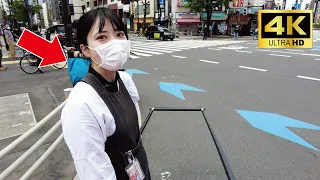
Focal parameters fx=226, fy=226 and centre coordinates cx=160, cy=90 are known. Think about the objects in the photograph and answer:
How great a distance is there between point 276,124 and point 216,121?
1.04 m

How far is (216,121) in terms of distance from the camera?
13.4 feet

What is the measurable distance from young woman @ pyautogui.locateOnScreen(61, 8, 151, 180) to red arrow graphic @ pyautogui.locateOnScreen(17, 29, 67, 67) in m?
2.74

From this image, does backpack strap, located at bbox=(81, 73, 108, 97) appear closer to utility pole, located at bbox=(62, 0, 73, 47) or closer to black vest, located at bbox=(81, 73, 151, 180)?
black vest, located at bbox=(81, 73, 151, 180)

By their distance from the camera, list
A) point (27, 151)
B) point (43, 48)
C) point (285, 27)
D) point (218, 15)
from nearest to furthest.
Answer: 1. point (27, 151)
2. point (43, 48)
3. point (285, 27)
4. point (218, 15)

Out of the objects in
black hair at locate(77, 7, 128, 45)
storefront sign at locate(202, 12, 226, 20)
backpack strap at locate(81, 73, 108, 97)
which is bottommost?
backpack strap at locate(81, 73, 108, 97)

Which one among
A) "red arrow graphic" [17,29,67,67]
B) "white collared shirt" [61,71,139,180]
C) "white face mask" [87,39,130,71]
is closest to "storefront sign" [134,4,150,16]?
"red arrow graphic" [17,29,67,67]

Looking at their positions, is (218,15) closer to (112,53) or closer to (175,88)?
(175,88)

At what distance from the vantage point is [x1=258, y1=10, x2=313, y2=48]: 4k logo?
1445 centimetres

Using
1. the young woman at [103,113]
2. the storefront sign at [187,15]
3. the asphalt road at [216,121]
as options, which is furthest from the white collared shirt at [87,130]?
the storefront sign at [187,15]

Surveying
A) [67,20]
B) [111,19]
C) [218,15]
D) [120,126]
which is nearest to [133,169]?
[120,126]

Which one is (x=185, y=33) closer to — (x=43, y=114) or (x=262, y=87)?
(x=262, y=87)

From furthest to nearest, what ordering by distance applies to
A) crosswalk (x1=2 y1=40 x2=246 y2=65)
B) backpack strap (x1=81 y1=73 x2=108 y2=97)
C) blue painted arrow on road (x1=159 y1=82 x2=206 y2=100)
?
crosswalk (x1=2 y1=40 x2=246 y2=65)
blue painted arrow on road (x1=159 y1=82 x2=206 y2=100)
backpack strap (x1=81 y1=73 x2=108 y2=97)

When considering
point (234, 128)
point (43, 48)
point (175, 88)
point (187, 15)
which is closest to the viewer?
point (234, 128)

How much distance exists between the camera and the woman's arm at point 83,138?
3.19ft
